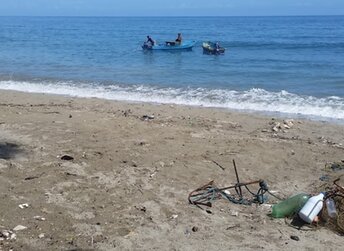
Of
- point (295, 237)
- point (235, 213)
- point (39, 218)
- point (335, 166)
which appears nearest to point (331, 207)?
point (295, 237)

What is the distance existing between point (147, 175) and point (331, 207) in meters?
A: 2.68

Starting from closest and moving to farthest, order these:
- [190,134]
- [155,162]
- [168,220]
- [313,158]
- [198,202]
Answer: [168,220] < [198,202] < [155,162] < [313,158] < [190,134]

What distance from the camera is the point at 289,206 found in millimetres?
5867

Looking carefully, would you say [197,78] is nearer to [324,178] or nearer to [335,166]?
[335,166]

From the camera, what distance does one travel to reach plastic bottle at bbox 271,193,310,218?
5755 millimetres

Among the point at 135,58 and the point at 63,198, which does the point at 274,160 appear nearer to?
the point at 63,198

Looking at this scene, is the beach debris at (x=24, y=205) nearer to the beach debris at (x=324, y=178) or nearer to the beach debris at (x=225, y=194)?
the beach debris at (x=225, y=194)

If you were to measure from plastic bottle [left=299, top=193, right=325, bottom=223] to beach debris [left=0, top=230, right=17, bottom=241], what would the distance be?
340cm

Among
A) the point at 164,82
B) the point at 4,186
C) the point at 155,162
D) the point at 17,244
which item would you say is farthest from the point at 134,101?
the point at 17,244

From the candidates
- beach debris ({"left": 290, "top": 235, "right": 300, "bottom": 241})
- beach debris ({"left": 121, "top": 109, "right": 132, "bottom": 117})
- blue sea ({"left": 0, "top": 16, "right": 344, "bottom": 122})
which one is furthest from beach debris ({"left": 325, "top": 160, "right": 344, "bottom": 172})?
beach debris ({"left": 121, "top": 109, "right": 132, "bottom": 117})

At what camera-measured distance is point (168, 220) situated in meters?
5.55

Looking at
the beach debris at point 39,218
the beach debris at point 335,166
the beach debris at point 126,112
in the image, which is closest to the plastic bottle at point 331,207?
the beach debris at point 335,166

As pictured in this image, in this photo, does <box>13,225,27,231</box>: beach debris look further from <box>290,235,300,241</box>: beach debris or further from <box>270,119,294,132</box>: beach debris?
<box>270,119,294,132</box>: beach debris

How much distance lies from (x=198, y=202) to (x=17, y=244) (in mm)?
2352
